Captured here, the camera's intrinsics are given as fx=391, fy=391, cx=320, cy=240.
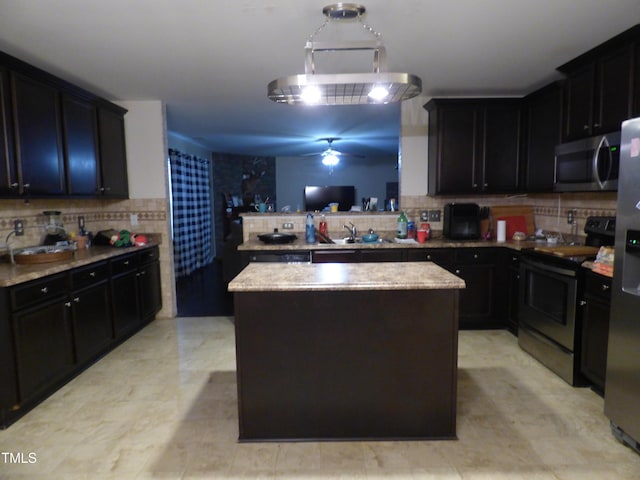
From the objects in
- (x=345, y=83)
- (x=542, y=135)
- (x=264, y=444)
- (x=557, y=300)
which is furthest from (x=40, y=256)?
(x=542, y=135)

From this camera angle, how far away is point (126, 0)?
2.06m

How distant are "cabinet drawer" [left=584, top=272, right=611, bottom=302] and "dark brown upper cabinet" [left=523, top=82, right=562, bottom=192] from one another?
1309 millimetres

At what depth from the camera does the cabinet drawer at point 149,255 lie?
390 cm

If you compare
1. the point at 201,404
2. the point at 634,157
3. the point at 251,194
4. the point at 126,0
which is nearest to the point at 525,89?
the point at 634,157

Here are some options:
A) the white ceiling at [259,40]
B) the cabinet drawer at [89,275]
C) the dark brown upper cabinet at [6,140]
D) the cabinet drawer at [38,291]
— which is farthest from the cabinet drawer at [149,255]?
the white ceiling at [259,40]

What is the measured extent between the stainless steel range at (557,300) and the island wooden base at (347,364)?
47.0 inches

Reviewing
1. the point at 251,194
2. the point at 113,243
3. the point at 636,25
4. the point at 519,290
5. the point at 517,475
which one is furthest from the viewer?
the point at 251,194

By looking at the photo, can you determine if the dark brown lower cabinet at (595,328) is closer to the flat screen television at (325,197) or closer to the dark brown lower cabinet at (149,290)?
the dark brown lower cabinet at (149,290)

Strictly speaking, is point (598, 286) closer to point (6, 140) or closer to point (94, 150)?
point (6, 140)

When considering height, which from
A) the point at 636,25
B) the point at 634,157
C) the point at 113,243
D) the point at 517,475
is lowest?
the point at 517,475

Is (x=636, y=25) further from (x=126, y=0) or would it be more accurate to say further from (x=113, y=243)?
(x=113, y=243)

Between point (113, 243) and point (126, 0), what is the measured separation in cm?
239

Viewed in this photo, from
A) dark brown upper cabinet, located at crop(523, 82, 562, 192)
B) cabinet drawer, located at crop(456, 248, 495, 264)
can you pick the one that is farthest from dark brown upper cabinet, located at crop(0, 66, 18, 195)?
dark brown upper cabinet, located at crop(523, 82, 562, 192)

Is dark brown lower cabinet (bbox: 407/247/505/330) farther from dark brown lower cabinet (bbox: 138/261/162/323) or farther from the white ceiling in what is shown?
dark brown lower cabinet (bbox: 138/261/162/323)
